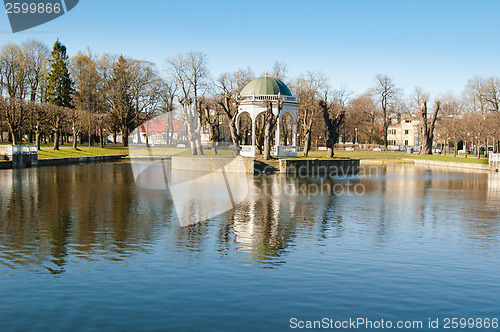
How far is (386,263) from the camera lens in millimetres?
12250

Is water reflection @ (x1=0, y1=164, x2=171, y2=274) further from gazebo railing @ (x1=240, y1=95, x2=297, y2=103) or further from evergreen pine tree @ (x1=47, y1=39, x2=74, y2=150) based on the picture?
evergreen pine tree @ (x1=47, y1=39, x2=74, y2=150)

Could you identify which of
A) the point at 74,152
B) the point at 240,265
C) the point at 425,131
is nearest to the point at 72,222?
the point at 240,265

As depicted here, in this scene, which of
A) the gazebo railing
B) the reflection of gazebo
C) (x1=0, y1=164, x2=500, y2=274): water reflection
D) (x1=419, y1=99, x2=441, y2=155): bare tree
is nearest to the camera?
(x1=0, y1=164, x2=500, y2=274): water reflection

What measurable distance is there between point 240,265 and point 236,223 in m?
5.78

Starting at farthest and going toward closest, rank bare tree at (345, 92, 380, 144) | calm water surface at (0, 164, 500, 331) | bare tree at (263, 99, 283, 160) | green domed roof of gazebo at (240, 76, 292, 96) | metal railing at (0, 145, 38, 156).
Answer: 1. bare tree at (345, 92, 380, 144)
2. green domed roof of gazebo at (240, 76, 292, 96)
3. metal railing at (0, 145, 38, 156)
4. bare tree at (263, 99, 283, 160)
5. calm water surface at (0, 164, 500, 331)

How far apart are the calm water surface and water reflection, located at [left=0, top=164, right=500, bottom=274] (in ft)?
0.22

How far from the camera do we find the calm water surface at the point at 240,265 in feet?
29.0

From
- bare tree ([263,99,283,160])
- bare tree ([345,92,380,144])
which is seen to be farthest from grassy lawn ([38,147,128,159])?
bare tree ([345,92,380,144])

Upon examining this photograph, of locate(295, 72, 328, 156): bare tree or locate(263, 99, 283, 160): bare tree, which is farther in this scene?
locate(295, 72, 328, 156): bare tree

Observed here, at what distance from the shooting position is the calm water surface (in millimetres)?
8828

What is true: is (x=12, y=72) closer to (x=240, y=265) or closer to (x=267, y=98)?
(x=267, y=98)

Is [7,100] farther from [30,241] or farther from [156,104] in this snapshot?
[30,241]

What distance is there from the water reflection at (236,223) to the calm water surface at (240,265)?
0.22ft

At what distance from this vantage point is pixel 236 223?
57.9 ft
